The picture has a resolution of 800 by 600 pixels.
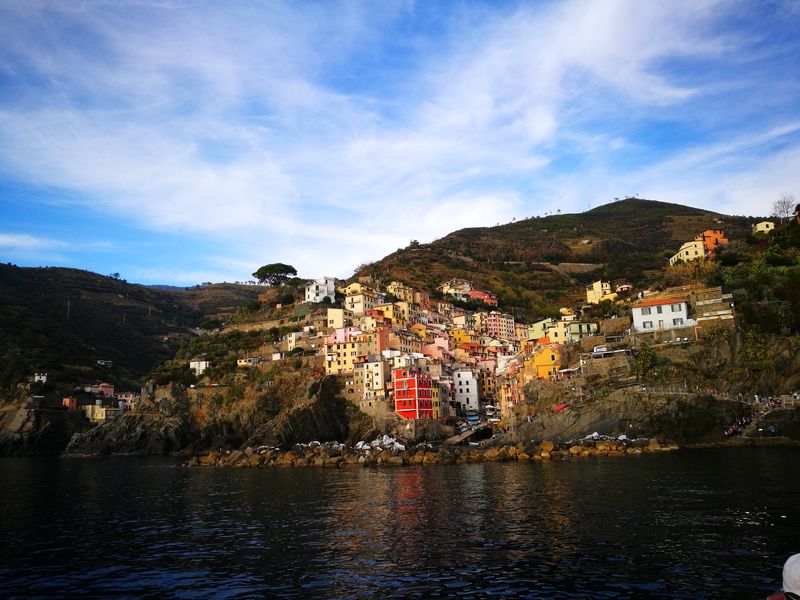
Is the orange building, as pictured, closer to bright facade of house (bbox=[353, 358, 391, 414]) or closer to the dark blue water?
bright facade of house (bbox=[353, 358, 391, 414])

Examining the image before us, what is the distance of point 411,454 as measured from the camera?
208 feet

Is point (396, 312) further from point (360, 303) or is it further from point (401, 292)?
point (401, 292)

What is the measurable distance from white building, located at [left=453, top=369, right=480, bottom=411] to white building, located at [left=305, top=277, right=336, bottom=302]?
3568 cm

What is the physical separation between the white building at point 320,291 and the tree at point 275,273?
29.9 meters

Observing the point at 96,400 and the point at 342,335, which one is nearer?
the point at 342,335

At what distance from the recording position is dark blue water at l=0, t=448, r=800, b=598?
16859mm

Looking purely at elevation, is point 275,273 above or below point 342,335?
above

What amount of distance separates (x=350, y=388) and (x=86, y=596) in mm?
68936

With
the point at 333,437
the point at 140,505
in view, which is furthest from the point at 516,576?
the point at 333,437

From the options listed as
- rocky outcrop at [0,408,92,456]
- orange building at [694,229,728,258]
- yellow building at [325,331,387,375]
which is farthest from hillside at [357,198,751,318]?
rocky outcrop at [0,408,92,456]

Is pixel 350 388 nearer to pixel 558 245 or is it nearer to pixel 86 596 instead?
pixel 86 596

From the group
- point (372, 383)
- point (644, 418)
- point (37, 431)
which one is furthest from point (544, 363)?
point (37, 431)

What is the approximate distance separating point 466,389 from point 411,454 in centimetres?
3089

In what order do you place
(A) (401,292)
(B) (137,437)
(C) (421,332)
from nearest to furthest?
(B) (137,437)
(C) (421,332)
(A) (401,292)
